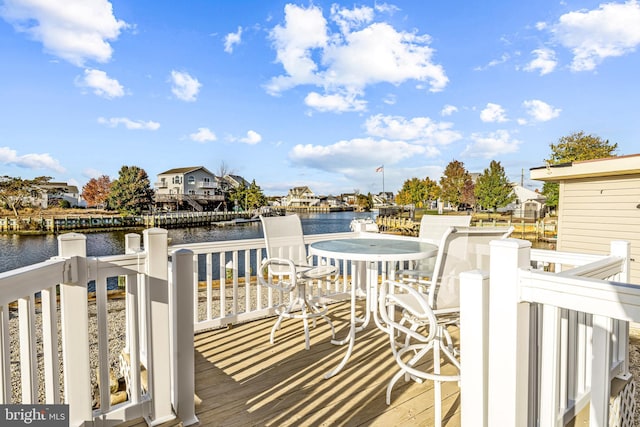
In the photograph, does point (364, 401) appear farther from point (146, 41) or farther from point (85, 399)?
point (146, 41)

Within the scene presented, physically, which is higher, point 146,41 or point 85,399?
point 146,41

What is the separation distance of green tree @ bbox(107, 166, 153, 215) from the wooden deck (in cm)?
4108

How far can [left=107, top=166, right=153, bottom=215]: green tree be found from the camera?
39031 mm

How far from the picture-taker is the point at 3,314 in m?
1.06

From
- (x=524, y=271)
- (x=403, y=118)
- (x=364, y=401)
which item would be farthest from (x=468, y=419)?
(x=403, y=118)

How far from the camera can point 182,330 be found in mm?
1812

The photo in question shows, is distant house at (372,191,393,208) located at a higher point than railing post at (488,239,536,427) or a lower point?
higher

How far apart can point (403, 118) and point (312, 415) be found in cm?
1952

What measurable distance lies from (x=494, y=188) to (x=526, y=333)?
1444 inches

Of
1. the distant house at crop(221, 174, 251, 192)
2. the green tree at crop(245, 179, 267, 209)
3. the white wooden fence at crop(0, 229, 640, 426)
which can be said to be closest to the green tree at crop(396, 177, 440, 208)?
the green tree at crop(245, 179, 267, 209)

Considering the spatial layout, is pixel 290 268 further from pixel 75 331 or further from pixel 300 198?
pixel 300 198

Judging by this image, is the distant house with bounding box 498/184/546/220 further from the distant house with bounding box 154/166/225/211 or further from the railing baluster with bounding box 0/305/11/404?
the railing baluster with bounding box 0/305/11/404

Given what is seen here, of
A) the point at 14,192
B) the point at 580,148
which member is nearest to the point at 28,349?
the point at 580,148

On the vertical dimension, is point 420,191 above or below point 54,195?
above
